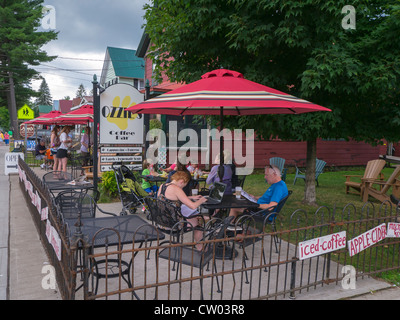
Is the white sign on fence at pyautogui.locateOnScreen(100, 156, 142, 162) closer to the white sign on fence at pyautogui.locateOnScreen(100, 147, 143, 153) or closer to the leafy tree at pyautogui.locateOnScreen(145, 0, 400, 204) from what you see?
the white sign on fence at pyautogui.locateOnScreen(100, 147, 143, 153)

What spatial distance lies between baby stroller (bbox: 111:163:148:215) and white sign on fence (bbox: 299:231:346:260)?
361cm

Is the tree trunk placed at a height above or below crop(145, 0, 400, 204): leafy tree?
below

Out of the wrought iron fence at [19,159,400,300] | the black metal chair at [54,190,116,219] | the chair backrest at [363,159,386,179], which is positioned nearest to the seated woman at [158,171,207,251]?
the wrought iron fence at [19,159,400,300]

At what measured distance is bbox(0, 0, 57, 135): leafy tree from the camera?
107ft

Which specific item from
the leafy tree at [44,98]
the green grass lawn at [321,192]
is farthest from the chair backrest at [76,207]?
the leafy tree at [44,98]

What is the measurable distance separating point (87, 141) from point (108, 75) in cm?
2336

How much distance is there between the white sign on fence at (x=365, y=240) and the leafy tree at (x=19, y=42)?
3529cm

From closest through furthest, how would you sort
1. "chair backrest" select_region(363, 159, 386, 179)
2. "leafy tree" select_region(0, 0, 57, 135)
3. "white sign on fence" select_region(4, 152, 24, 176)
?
"chair backrest" select_region(363, 159, 386, 179) → "white sign on fence" select_region(4, 152, 24, 176) → "leafy tree" select_region(0, 0, 57, 135)

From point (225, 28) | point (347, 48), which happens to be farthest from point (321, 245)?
point (225, 28)

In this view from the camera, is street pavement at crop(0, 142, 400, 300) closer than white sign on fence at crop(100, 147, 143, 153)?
Yes

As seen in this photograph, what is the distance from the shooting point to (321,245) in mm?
3553

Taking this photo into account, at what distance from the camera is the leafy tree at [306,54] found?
5820 millimetres

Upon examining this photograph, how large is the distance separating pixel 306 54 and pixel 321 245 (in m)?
4.73
